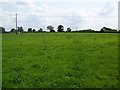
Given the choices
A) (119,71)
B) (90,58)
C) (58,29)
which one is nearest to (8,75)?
(119,71)

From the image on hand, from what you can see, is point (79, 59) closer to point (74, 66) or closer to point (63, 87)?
point (74, 66)

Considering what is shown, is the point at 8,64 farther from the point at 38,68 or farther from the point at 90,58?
the point at 90,58

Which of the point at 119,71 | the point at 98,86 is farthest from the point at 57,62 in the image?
the point at 98,86

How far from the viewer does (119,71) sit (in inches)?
733

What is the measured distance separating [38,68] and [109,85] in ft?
20.0

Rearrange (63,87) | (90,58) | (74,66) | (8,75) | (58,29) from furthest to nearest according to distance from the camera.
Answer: (58,29)
(90,58)
(74,66)
(8,75)
(63,87)

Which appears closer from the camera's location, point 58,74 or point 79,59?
point 58,74

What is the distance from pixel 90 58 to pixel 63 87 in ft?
31.0

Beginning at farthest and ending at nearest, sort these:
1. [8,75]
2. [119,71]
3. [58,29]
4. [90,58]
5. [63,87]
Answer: [58,29] < [90,58] < [119,71] < [8,75] < [63,87]

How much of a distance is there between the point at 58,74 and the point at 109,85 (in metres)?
3.73

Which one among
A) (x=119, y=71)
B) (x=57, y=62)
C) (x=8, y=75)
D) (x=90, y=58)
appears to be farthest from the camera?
(x=90, y=58)

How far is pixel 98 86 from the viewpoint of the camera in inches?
593

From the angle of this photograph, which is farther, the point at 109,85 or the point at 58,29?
the point at 58,29

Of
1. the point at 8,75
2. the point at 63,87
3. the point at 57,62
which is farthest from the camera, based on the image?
the point at 57,62
